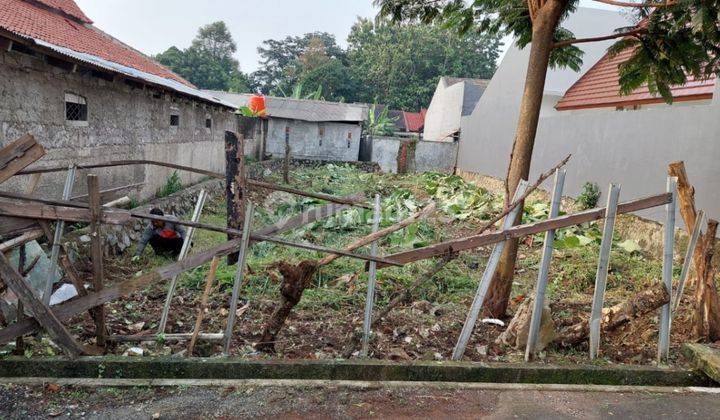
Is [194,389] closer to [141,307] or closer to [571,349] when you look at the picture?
[141,307]

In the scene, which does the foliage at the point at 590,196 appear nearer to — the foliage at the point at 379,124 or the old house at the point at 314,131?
the old house at the point at 314,131

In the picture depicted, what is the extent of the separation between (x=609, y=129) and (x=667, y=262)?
6.98 metres

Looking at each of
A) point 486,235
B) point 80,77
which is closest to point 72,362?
point 486,235

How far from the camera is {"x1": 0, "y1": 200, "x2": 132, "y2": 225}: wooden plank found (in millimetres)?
2912

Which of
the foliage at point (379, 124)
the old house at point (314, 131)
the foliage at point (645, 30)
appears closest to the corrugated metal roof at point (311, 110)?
the old house at point (314, 131)

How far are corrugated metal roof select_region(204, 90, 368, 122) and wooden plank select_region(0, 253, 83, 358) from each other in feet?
74.8

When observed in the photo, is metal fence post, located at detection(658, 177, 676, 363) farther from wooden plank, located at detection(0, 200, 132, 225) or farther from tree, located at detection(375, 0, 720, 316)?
wooden plank, located at detection(0, 200, 132, 225)

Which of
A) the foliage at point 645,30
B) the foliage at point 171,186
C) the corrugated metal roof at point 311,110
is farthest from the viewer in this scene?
the corrugated metal roof at point 311,110

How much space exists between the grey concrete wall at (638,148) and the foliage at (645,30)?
230 centimetres

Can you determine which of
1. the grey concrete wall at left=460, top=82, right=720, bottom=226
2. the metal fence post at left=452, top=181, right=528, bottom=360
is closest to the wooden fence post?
the metal fence post at left=452, top=181, right=528, bottom=360

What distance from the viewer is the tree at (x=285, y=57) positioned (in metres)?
53.5

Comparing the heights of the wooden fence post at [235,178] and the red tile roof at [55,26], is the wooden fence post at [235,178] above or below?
below

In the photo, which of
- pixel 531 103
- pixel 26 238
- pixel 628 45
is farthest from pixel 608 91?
pixel 26 238

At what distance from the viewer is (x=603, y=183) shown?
9656 millimetres
